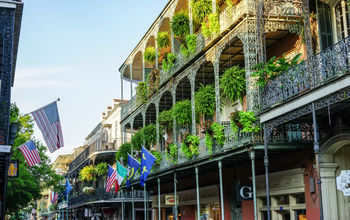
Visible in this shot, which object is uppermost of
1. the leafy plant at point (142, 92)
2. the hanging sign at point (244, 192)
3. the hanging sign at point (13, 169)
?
the leafy plant at point (142, 92)

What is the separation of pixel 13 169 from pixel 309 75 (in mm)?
12497

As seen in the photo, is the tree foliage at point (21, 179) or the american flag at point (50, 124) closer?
the american flag at point (50, 124)

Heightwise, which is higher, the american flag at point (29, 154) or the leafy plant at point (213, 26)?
the leafy plant at point (213, 26)

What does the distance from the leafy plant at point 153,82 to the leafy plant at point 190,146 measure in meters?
5.82

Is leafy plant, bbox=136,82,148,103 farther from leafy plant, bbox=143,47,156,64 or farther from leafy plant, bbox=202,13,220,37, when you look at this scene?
leafy plant, bbox=202,13,220,37

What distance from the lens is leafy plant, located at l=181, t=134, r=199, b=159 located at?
17969 mm

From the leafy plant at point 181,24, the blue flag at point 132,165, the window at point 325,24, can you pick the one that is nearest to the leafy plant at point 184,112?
the blue flag at point 132,165

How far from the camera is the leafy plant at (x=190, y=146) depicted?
1797cm

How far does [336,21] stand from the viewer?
542 inches

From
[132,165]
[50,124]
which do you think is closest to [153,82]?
[132,165]

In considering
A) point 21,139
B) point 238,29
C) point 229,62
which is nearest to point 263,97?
point 238,29

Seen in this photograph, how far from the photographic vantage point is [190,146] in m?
18.2

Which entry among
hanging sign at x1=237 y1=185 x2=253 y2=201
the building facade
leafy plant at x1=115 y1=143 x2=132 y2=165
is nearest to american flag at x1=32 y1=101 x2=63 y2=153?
the building facade

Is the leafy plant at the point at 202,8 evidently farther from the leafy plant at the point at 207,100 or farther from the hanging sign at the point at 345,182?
the hanging sign at the point at 345,182
